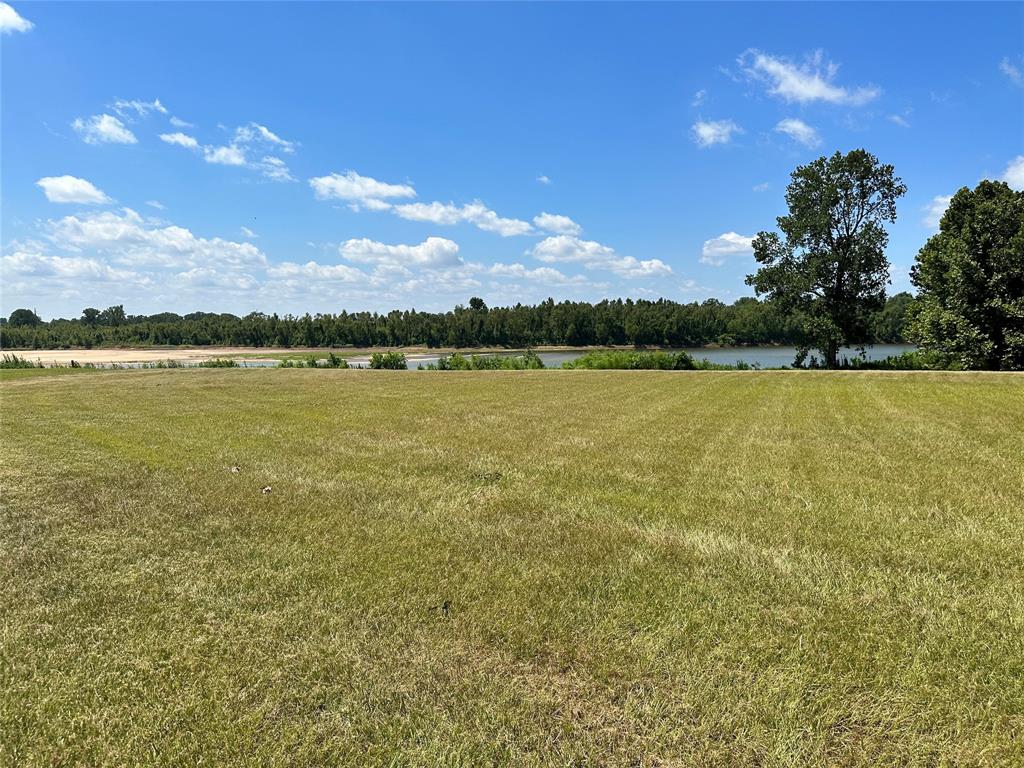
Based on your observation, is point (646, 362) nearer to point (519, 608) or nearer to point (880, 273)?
point (880, 273)

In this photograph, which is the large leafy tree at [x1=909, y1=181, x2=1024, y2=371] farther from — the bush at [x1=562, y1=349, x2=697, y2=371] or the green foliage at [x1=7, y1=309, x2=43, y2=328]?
the green foliage at [x1=7, y1=309, x2=43, y2=328]

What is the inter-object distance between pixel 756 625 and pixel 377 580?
101 inches

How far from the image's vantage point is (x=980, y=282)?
23.8 meters

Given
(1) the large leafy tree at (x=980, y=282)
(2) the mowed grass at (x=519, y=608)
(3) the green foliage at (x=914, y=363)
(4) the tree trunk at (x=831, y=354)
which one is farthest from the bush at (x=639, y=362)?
(2) the mowed grass at (x=519, y=608)

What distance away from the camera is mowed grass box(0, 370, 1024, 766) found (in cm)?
239

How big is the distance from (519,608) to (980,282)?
30.0m

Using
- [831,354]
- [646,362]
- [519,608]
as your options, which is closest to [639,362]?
[646,362]

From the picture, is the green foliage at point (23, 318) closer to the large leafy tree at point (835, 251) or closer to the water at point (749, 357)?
the water at point (749, 357)

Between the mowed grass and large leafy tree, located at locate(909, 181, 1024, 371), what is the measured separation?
69.5 feet

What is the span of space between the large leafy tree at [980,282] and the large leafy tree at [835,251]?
3.19m

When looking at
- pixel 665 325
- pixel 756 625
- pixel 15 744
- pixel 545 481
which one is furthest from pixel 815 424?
pixel 665 325

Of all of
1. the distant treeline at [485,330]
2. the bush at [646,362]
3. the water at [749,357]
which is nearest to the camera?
the bush at [646,362]

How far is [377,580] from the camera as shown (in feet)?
12.7

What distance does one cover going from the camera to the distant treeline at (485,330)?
8806 centimetres
